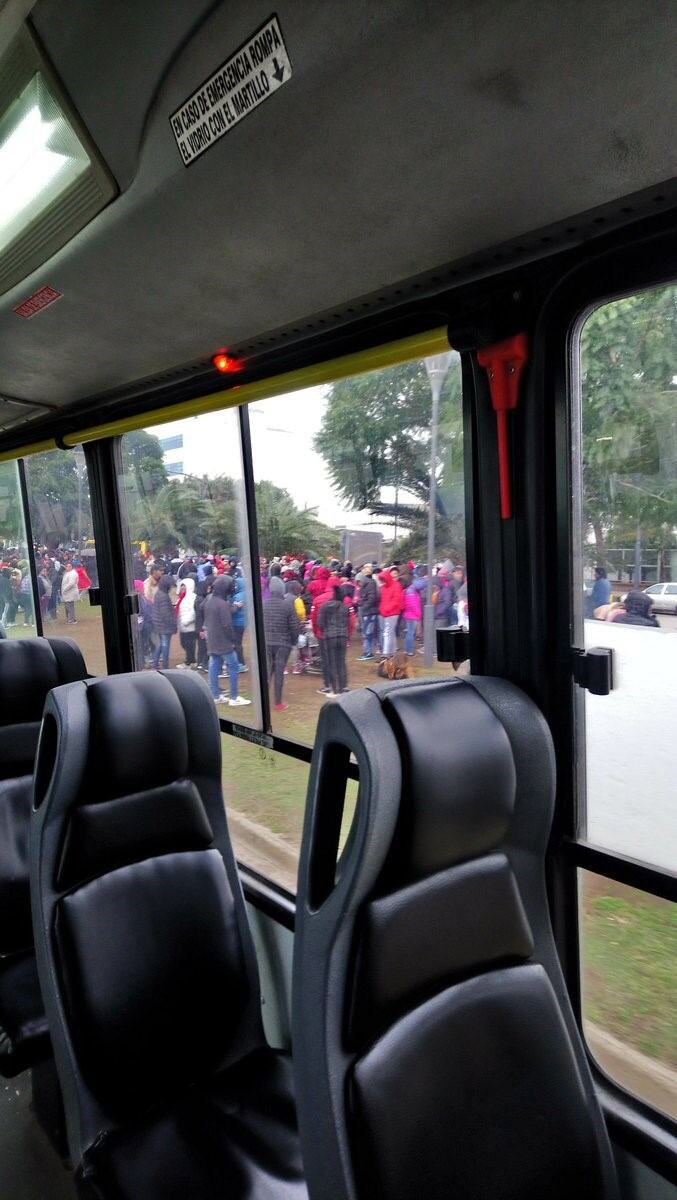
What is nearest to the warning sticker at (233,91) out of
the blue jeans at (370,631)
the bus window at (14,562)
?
the blue jeans at (370,631)

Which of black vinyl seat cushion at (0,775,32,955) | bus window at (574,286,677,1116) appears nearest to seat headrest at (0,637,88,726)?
black vinyl seat cushion at (0,775,32,955)

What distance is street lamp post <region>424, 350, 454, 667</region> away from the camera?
1788mm

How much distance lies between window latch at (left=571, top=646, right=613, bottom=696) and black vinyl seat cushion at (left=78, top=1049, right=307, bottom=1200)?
1266mm

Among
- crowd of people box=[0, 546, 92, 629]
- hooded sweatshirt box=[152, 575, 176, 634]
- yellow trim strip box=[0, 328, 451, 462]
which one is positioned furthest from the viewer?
crowd of people box=[0, 546, 92, 629]

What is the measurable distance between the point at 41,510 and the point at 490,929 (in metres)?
3.49

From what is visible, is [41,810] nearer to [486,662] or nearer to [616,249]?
[486,662]

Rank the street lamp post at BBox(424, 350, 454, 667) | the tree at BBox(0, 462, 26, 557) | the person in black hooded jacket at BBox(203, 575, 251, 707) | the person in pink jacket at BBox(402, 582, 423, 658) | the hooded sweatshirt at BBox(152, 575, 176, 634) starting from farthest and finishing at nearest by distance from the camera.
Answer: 1. the tree at BBox(0, 462, 26, 557)
2. the hooded sweatshirt at BBox(152, 575, 176, 634)
3. the person in black hooded jacket at BBox(203, 575, 251, 707)
4. the person in pink jacket at BBox(402, 582, 423, 658)
5. the street lamp post at BBox(424, 350, 454, 667)

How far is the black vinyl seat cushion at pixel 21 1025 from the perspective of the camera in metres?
1.87

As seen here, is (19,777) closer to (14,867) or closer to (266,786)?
(14,867)

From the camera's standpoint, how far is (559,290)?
1.46m

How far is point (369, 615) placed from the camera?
215cm

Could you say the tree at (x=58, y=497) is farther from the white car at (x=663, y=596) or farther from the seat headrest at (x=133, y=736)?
the white car at (x=663, y=596)

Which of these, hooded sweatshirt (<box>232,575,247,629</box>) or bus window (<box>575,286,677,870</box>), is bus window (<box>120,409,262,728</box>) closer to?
hooded sweatshirt (<box>232,575,247,629</box>)

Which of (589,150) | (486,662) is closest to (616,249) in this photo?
(589,150)
